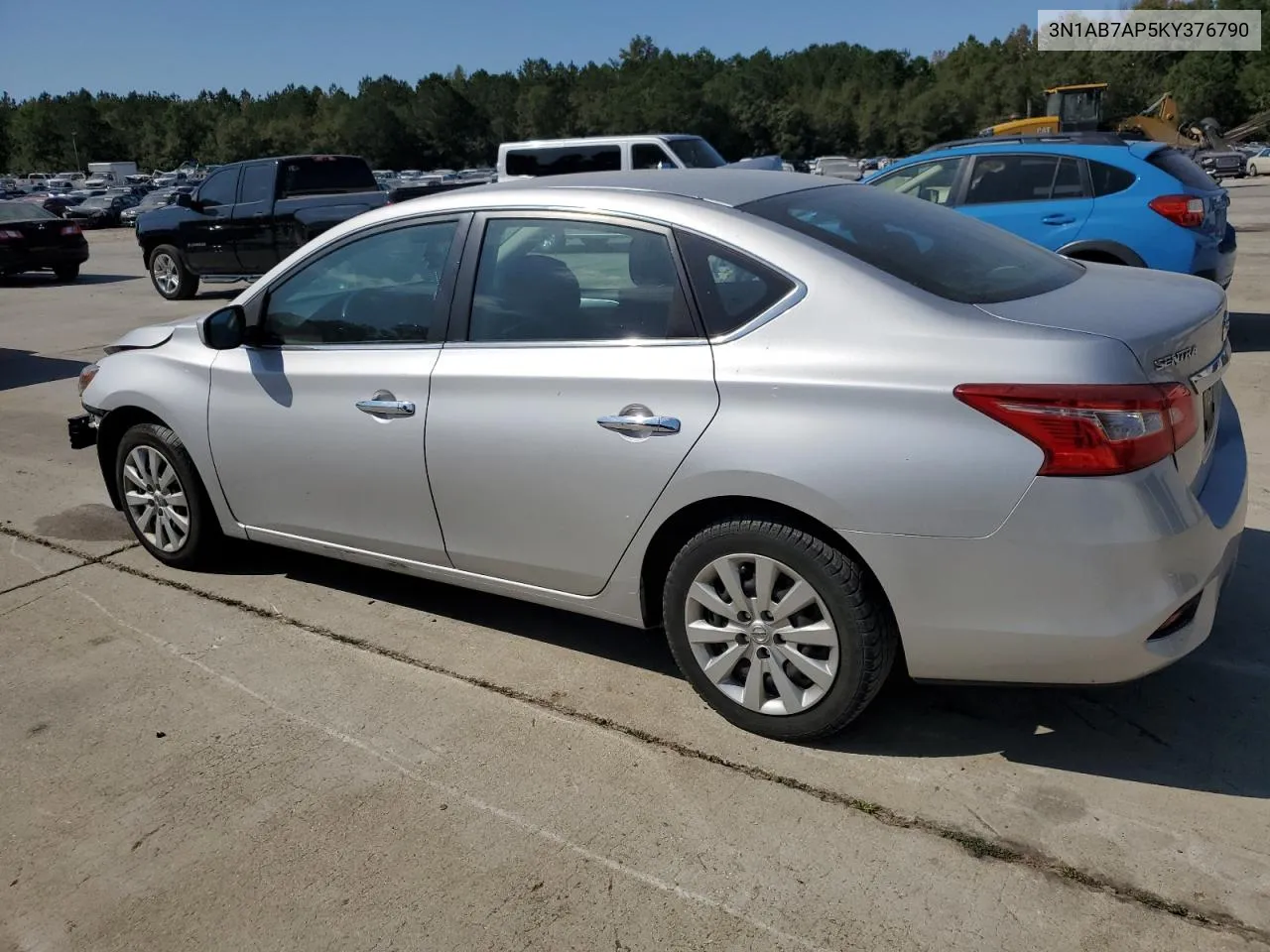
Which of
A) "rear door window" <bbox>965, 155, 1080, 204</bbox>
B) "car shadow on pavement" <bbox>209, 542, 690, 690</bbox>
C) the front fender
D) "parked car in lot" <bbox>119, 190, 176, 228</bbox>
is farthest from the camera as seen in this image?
"parked car in lot" <bbox>119, 190, 176, 228</bbox>

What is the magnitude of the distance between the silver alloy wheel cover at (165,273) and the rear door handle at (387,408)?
13.3m

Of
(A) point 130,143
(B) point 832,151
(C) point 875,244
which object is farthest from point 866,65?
(C) point 875,244

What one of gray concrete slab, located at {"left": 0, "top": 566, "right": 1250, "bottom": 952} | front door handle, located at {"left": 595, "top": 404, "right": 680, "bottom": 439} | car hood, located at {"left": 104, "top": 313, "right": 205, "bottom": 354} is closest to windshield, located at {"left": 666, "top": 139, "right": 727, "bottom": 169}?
car hood, located at {"left": 104, "top": 313, "right": 205, "bottom": 354}

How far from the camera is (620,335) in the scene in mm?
3422

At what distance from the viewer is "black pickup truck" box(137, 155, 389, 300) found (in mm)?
14180

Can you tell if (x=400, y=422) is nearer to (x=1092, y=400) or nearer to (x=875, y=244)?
(x=875, y=244)

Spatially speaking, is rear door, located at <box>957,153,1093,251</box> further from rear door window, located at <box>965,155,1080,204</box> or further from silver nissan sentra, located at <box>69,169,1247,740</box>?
silver nissan sentra, located at <box>69,169,1247,740</box>

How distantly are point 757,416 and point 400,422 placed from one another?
1413 mm

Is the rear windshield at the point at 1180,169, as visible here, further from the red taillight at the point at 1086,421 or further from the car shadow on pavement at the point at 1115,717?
the red taillight at the point at 1086,421

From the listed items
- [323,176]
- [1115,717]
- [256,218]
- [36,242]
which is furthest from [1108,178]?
[36,242]

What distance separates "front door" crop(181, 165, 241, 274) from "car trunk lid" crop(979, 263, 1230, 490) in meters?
13.5

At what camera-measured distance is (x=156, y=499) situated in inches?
192

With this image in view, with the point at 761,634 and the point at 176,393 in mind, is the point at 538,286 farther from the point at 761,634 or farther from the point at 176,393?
the point at 176,393

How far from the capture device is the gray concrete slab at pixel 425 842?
2.59m
